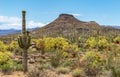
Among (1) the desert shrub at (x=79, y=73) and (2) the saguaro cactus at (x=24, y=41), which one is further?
(2) the saguaro cactus at (x=24, y=41)

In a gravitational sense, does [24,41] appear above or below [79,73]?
above

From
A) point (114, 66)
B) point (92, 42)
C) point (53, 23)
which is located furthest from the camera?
point (53, 23)

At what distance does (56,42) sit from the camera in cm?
4016

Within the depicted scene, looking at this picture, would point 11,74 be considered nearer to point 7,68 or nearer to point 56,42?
point 7,68

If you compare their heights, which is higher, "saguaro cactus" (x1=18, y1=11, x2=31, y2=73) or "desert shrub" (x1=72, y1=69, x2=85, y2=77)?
"saguaro cactus" (x1=18, y1=11, x2=31, y2=73)

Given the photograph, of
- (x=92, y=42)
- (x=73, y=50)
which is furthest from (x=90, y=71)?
(x=92, y=42)

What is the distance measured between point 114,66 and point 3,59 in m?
10.3

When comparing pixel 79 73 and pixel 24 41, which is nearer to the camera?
pixel 79 73

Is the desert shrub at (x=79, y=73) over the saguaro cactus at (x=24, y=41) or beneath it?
beneath

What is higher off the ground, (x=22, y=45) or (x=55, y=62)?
(x=22, y=45)

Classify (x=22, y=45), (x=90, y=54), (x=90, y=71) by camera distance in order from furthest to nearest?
(x=90, y=54) → (x=22, y=45) → (x=90, y=71)

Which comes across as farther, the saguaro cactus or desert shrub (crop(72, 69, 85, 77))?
the saguaro cactus

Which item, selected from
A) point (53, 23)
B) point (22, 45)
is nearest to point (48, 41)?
point (22, 45)

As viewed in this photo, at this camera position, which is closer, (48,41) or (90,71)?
(90,71)
